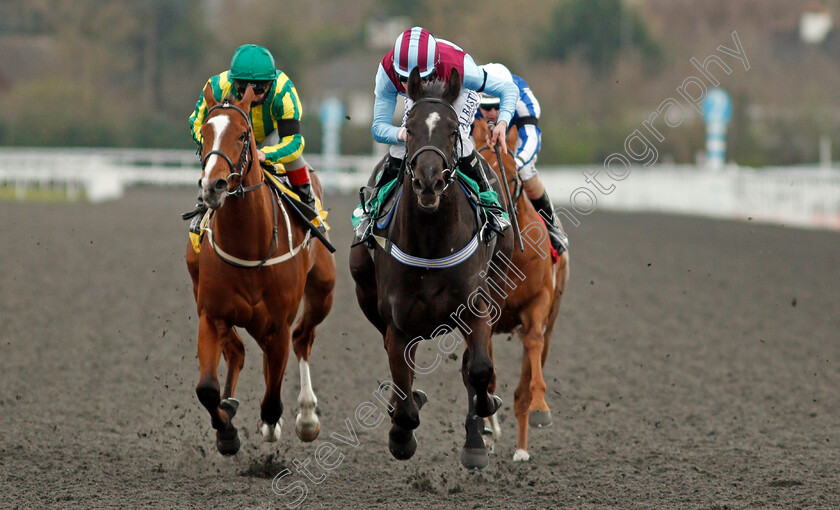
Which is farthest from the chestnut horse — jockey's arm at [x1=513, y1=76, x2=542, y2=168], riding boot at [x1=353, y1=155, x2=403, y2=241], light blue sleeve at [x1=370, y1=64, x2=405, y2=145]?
light blue sleeve at [x1=370, y1=64, x2=405, y2=145]

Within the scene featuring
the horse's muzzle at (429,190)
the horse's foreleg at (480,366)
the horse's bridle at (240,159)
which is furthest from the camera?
the horse's foreleg at (480,366)

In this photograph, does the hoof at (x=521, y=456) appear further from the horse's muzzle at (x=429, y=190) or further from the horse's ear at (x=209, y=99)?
the horse's ear at (x=209, y=99)

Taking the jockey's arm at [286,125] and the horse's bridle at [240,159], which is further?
the jockey's arm at [286,125]

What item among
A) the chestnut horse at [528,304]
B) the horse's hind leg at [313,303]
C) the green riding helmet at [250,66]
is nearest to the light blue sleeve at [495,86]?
the chestnut horse at [528,304]

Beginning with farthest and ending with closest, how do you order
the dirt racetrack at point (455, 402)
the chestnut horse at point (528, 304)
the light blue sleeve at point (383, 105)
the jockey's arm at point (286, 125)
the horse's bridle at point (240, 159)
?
the chestnut horse at point (528, 304) < the jockey's arm at point (286, 125) < the light blue sleeve at point (383, 105) < the dirt racetrack at point (455, 402) < the horse's bridle at point (240, 159)

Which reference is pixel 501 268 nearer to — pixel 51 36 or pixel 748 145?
pixel 748 145

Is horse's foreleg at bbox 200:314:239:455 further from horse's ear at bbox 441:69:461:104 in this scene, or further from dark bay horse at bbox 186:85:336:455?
horse's ear at bbox 441:69:461:104

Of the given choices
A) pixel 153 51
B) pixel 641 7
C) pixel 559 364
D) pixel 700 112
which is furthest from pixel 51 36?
pixel 559 364

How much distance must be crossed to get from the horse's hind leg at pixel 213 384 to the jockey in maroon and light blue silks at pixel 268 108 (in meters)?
0.91

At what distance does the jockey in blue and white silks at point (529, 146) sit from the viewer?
636 centimetres

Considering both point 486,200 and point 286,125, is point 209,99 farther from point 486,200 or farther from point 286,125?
point 486,200

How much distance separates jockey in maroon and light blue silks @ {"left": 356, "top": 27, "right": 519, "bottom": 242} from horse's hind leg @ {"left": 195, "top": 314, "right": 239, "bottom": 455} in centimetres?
88

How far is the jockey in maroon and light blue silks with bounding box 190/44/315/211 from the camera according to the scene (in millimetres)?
5359

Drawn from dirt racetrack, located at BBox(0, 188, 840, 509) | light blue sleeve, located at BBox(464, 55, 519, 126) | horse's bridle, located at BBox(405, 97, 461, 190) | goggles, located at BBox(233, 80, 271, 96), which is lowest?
dirt racetrack, located at BBox(0, 188, 840, 509)
